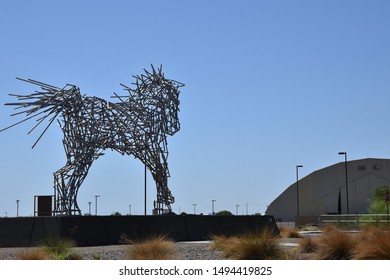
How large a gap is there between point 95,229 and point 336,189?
180 ft

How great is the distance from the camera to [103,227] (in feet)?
78.2

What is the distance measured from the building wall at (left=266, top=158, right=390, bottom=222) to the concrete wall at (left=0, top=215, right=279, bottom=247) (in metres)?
48.3

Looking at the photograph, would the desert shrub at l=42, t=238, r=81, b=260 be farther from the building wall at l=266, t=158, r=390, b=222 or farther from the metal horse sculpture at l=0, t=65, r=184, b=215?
the building wall at l=266, t=158, r=390, b=222

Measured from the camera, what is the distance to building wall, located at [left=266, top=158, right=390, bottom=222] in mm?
73625

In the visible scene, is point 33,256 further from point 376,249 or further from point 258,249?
point 376,249

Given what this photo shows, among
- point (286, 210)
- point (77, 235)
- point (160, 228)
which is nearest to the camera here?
point (77, 235)

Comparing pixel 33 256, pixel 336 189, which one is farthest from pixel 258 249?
pixel 336 189

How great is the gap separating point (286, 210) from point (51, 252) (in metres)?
64.6

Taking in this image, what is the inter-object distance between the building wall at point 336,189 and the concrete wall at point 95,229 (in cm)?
4833

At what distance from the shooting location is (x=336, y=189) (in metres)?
75.2
